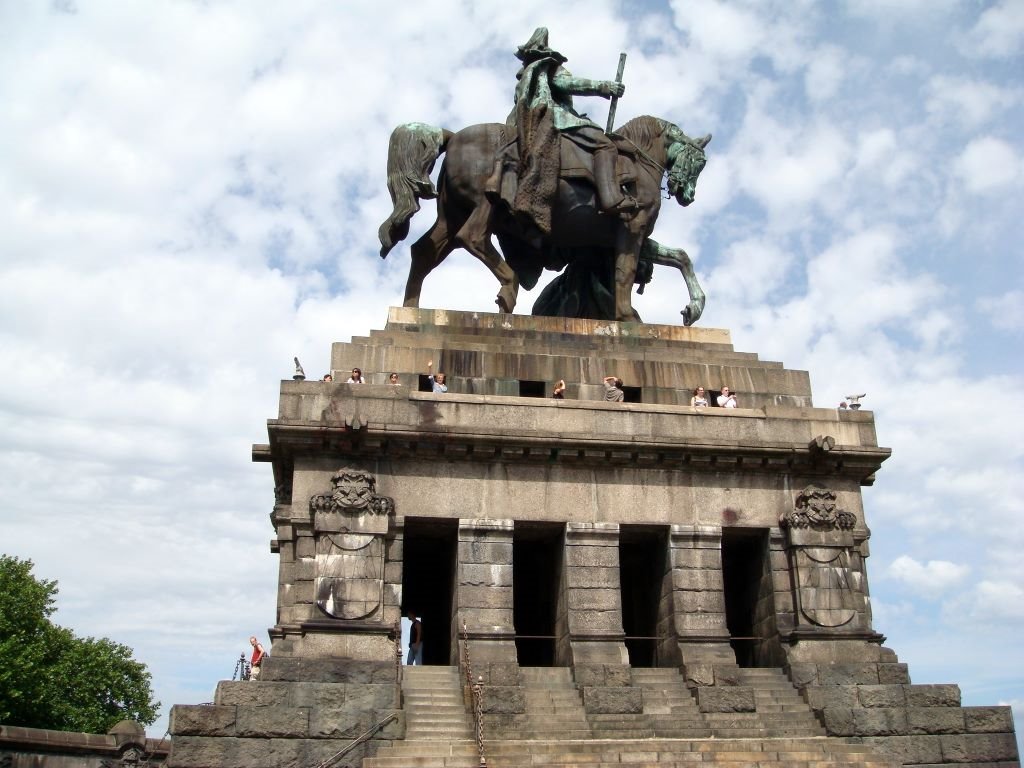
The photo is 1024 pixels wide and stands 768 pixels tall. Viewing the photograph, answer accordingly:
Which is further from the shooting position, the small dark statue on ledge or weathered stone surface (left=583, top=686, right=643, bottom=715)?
the small dark statue on ledge

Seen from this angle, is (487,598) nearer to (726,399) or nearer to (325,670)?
(325,670)

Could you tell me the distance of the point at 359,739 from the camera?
20.0 m

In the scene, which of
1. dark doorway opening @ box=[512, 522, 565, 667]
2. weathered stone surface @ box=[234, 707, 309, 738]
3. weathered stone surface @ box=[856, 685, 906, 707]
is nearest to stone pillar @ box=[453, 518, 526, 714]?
dark doorway opening @ box=[512, 522, 565, 667]

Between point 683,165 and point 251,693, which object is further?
point 683,165

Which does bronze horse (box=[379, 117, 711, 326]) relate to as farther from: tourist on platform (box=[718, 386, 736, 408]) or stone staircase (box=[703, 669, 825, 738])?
stone staircase (box=[703, 669, 825, 738])

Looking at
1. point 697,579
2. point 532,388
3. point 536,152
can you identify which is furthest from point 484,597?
point 536,152

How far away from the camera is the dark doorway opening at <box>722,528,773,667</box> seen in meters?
24.4

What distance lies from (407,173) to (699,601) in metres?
12.0

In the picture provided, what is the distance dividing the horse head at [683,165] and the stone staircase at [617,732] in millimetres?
Answer: 12542

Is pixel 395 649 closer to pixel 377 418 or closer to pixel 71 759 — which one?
pixel 377 418

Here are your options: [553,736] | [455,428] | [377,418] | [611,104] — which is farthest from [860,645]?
[611,104]

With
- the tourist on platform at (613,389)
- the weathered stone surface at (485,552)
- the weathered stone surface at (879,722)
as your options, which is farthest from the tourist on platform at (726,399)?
the weathered stone surface at (879,722)

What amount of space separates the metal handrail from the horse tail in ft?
37.7

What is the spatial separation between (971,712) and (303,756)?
13.0 metres
